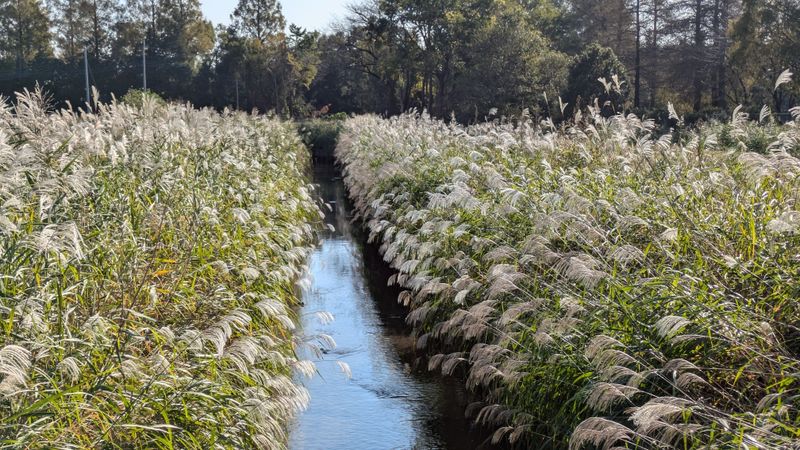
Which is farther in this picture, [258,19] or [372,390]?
[258,19]

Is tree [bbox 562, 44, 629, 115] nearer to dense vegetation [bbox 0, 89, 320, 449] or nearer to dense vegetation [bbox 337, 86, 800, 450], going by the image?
dense vegetation [bbox 337, 86, 800, 450]

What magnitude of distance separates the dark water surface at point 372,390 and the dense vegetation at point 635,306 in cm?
29

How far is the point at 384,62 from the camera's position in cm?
4675

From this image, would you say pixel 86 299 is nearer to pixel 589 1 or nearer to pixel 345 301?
pixel 345 301

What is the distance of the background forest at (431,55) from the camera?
38406mm

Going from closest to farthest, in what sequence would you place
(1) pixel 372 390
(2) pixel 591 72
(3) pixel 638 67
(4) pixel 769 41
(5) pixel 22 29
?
(1) pixel 372 390
(4) pixel 769 41
(2) pixel 591 72
(3) pixel 638 67
(5) pixel 22 29

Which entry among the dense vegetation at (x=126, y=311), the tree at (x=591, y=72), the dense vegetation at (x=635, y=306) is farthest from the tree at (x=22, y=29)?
the dense vegetation at (x=635, y=306)

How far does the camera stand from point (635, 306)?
187 inches

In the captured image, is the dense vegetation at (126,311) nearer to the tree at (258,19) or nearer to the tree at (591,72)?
the tree at (591,72)

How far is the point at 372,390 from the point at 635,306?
296 centimetres

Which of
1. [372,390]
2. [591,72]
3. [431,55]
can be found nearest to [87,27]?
[431,55]

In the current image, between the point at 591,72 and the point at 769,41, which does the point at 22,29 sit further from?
the point at 769,41

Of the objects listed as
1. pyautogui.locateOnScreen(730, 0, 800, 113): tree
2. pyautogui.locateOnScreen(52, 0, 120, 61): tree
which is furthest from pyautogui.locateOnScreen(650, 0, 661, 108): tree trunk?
pyautogui.locateOnScreen(52, 0, 120, 61): tree

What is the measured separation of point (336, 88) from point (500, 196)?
173 feet
